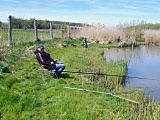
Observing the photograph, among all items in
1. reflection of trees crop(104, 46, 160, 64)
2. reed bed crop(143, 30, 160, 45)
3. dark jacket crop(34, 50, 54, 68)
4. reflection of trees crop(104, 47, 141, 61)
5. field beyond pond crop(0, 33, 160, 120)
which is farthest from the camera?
reed bed crop(143, 30, 160, 45)

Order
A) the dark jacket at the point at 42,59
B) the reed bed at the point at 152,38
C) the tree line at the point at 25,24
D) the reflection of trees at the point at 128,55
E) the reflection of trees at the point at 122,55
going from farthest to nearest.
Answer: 1. the tree line at the point at 25,24
2. the reed bed at the point at 152,38
3. the reflection of trees at the point at 122,55
4. the reflection of trees at the point at 128,55
5. the dark jacket at the point at 42,59

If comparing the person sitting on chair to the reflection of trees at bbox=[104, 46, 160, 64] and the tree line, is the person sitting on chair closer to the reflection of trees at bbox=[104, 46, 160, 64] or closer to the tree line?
the reflection of trees at bbox=[104, 46, 160, 64]

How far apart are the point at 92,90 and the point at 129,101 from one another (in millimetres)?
1450

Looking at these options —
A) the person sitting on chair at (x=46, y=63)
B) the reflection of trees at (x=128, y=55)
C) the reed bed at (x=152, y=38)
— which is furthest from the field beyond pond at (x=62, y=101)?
the reed bed at (x=152, y=38)

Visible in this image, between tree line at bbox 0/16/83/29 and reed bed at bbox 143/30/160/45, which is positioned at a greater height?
tree line at bbox 0/16/83/29

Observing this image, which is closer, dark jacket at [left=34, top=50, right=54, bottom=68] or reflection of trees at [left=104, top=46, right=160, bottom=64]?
dark jacket at [left=34, top=50, right=54, bottom=68]

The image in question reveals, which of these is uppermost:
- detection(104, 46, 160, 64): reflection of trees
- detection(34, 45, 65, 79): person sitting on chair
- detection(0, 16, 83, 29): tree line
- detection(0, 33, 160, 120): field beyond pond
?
detection(0, 16, 83, 29): tree line

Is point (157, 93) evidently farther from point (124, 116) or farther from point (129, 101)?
point (124, 116)

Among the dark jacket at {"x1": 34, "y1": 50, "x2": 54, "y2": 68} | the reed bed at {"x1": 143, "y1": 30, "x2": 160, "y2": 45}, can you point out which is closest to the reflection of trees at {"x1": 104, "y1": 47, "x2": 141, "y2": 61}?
the dark jacket at {"x1": 34, "y1": 50, "x2": 54, "y2": 68}

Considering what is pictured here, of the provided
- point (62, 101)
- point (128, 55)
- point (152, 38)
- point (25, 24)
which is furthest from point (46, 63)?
point (25, 24)

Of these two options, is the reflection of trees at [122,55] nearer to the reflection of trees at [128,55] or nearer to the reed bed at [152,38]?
the reflection of trees at [128,55]

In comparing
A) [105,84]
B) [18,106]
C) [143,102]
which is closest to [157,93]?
[105,84]

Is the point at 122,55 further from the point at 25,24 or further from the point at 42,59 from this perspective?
the point at 25,24

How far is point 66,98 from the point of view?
8820 millimetres
